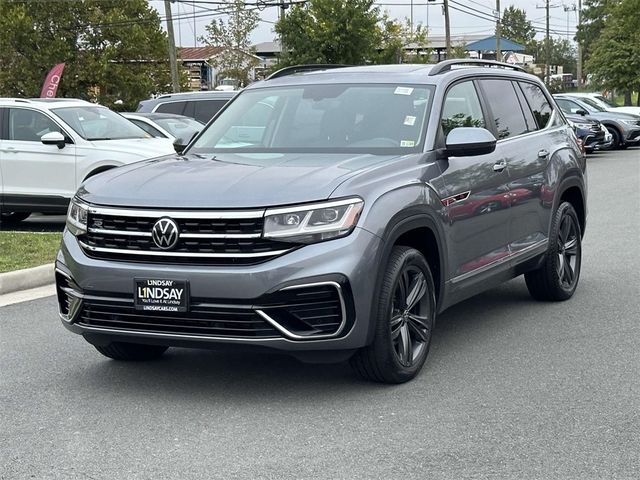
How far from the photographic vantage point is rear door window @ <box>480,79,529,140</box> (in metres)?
7.09

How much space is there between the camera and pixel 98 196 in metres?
5.39

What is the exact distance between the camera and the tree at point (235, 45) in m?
63.3

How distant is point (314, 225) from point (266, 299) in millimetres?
438

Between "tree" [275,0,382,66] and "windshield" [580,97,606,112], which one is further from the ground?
"tree" [275,0,382,66]

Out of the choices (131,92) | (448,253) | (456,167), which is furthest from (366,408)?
(131,92)

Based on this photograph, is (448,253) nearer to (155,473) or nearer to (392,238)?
(392,238)

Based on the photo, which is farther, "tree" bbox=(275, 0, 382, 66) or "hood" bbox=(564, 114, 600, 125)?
"tree" bbox=(275, 0, 382, 66)

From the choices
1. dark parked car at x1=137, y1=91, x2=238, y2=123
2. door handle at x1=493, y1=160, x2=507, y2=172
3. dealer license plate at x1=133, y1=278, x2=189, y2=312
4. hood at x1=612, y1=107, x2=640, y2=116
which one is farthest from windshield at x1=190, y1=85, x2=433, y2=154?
hood at x1=612, y1=107, x2=640, y2=116

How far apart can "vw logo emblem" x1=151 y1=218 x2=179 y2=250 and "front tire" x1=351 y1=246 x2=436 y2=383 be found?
1094mm

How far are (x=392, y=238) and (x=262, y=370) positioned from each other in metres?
1.23

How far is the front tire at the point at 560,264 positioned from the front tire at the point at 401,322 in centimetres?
217

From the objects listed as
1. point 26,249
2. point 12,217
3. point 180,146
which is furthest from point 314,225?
point 12,217

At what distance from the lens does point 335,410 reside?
5074mm

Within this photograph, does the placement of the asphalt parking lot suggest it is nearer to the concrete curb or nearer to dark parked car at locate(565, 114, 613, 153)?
the concrete curb
